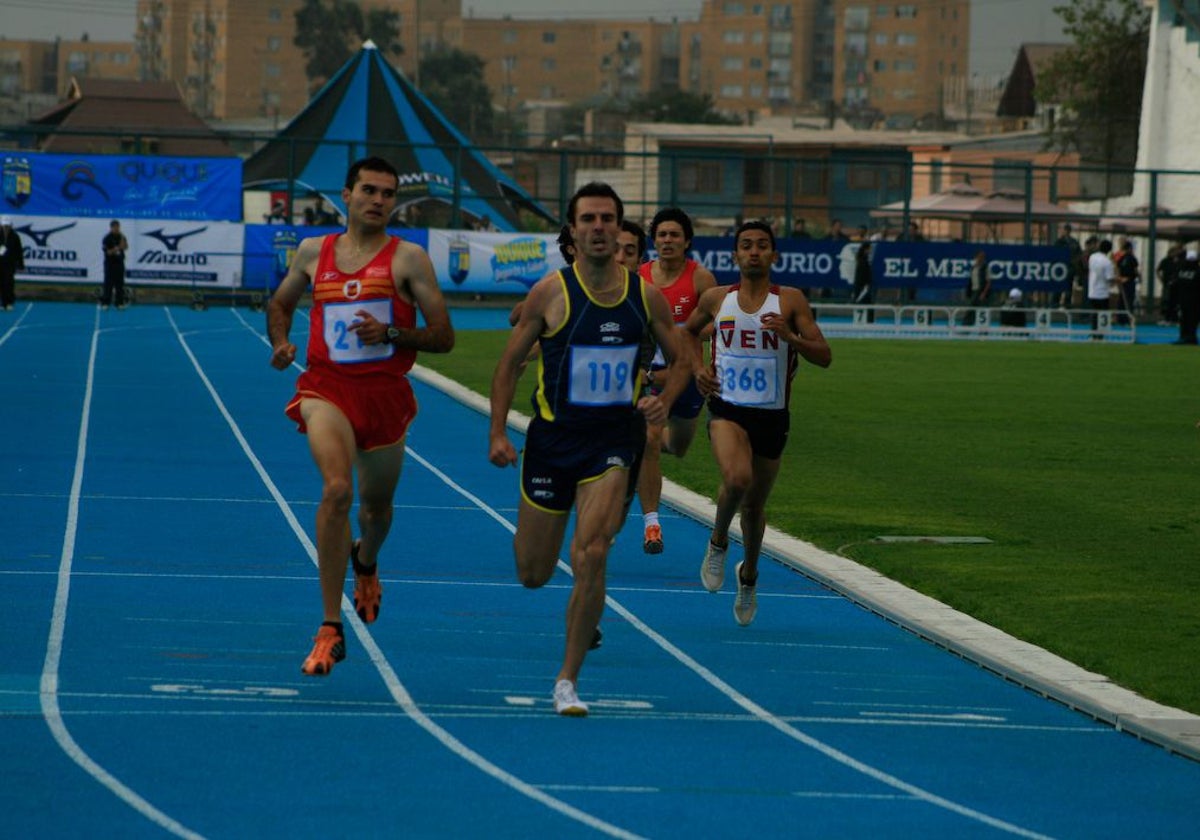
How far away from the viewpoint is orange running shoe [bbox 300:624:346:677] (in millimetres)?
8383

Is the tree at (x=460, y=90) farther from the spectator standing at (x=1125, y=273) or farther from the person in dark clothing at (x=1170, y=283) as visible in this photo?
the spectator standing at (x=1125, y=273)

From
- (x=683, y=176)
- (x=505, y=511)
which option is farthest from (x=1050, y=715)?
(x=683, y=176)

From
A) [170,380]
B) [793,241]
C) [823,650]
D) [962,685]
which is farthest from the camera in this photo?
[793,241]

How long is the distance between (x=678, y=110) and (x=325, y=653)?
134565mm

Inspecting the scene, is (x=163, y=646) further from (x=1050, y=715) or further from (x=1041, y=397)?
(x=1041, y=397)

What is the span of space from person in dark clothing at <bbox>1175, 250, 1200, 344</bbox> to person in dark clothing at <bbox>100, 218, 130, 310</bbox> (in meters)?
19.9

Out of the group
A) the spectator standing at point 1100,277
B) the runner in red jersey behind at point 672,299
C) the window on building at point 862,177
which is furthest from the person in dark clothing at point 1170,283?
the window on building at point 862,177

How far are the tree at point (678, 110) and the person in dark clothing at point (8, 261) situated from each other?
101255 millimetres

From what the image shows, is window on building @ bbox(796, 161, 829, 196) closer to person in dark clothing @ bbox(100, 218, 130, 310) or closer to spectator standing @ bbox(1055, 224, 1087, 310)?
spectator standing @ bbox(1055, 224, 1087, 310)

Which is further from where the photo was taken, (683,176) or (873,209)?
(683,176)

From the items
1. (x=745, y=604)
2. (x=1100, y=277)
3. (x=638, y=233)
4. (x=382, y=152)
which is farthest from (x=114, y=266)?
(x=745, y=604)

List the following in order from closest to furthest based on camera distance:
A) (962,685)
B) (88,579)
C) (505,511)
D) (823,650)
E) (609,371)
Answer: (609,371), (962,685), (823,650), (88,579), (505,511)

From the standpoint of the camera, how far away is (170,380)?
2602 centimetres

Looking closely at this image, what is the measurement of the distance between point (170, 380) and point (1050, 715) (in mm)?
18962
